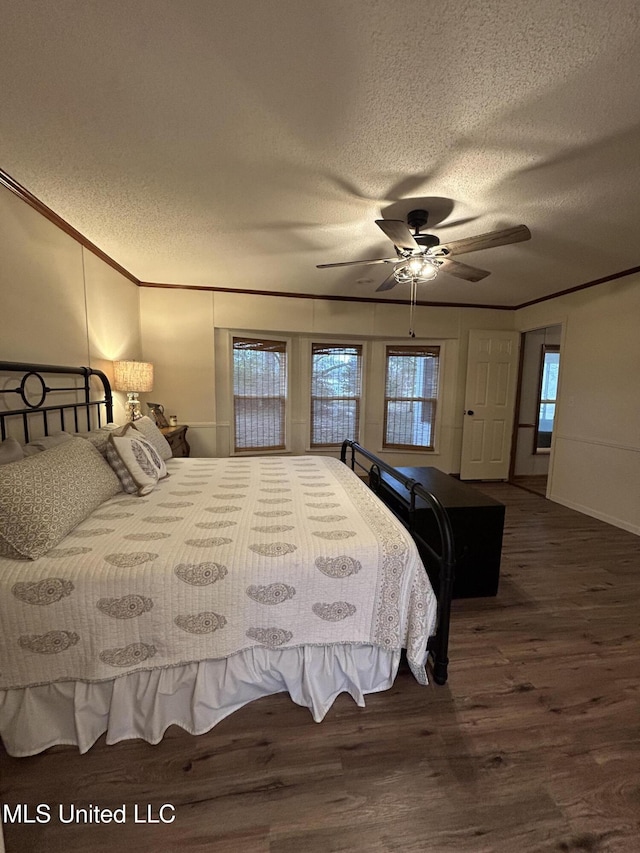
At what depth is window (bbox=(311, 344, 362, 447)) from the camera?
4.97 metres

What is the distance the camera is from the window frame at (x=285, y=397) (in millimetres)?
4581

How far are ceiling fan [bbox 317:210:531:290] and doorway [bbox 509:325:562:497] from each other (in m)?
3.32

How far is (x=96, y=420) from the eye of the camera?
316 centimetres

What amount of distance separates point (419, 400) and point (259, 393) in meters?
2.26

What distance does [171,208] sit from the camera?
7.83 feet

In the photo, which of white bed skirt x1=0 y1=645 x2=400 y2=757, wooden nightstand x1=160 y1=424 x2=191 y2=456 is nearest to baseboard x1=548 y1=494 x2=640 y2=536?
white bed skirt x1=0 y1=645 x2=400 y2=757

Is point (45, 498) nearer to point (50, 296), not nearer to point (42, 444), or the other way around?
point (42, 444)

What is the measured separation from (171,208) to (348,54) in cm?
156

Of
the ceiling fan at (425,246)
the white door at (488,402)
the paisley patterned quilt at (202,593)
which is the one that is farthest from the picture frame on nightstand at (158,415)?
the white door at (488,402)

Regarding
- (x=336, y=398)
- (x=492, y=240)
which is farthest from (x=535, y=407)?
(x=492, y=240)

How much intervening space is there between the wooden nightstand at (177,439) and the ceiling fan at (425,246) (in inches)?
94.8

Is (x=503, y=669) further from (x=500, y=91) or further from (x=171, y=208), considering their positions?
(x=171, y=208)

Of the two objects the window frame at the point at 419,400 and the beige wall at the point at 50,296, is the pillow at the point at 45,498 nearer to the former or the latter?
the beige wall at the point at 50,296

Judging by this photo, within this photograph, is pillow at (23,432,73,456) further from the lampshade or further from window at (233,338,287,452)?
window at (233,338,287,452)
